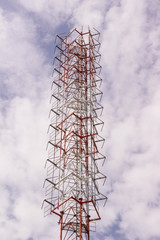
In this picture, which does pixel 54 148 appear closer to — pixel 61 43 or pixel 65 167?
pixel 65 167

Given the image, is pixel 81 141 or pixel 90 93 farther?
pixel 90 93

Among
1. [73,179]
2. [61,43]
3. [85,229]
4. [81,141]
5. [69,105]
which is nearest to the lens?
[85,229]

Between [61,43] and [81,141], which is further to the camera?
[61,43]

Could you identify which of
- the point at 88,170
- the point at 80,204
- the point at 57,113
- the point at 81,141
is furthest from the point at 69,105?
the point at 80,204

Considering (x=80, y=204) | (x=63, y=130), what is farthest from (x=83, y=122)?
(x=80, y=204)

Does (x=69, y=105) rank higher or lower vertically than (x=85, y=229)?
higher

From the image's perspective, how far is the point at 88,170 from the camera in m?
42.8

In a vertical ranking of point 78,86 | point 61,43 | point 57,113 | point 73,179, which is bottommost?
point 73,179

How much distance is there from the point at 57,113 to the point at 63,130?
8.71 ft

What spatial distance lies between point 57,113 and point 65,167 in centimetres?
752

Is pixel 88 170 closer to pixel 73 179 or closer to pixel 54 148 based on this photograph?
pixel 73 179

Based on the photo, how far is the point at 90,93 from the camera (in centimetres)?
4881

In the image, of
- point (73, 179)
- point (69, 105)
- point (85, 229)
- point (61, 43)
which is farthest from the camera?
point (61, 43)

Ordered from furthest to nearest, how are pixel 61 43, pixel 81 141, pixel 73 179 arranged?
pixel 61 43, pixel 81 141, pixel 73 179
